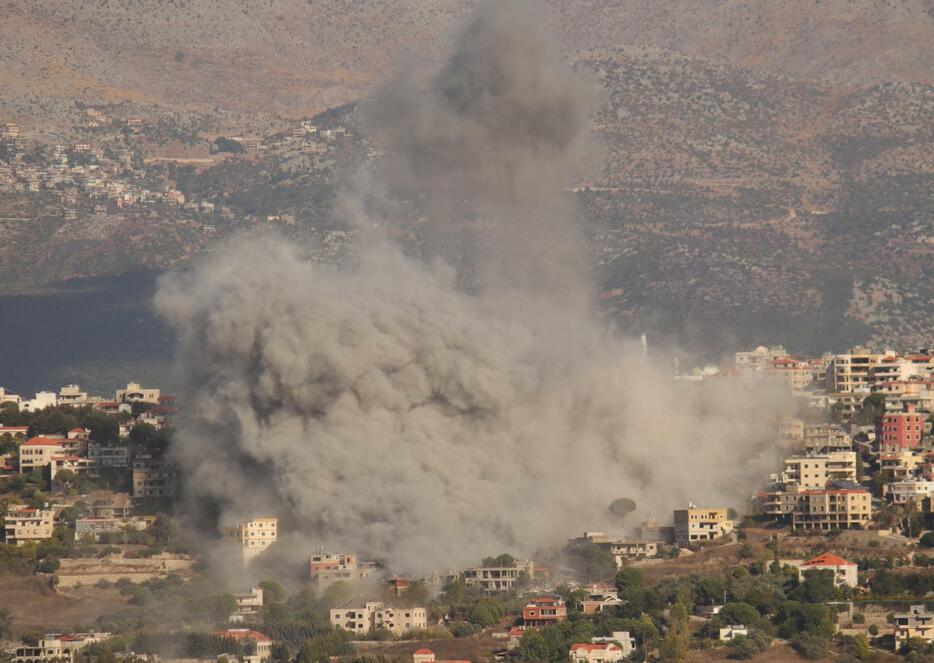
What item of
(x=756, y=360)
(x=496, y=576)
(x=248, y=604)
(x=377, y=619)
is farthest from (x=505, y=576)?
(x=756, y=360)

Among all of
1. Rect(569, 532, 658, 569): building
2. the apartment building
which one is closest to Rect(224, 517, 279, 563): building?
Rect(569, 532, 658, 569): building

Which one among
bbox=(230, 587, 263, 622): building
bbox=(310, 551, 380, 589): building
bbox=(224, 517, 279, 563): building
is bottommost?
bbox=(230, 587, 263, 622): building

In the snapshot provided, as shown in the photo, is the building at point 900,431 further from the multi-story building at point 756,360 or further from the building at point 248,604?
the building at point 248,604

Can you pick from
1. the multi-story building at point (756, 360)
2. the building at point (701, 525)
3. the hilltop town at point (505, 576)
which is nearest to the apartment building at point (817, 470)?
the hilltop town at point (505, 576)

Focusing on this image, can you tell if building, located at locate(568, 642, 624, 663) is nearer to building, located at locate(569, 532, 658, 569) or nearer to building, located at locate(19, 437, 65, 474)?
building, located at locate(569, 532, 658, 569)

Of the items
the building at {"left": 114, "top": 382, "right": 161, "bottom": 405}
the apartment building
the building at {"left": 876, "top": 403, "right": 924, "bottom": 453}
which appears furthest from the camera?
the building at {"left": 114, "top": 382, "right": 161, "bottom": 405}

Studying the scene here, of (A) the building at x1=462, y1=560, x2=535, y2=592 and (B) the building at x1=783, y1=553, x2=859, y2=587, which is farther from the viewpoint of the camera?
(A) the building at x1=462, y1=560, x2=535, y2=592

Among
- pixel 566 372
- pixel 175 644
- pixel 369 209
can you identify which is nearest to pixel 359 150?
pixel 369 209

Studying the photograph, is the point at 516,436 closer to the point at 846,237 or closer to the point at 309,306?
the point at 309,306
